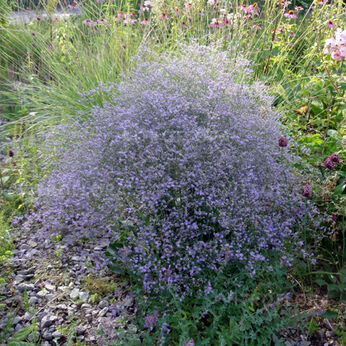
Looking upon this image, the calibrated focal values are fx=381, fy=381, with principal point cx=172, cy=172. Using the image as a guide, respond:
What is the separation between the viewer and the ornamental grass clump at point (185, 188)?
81.4 inches

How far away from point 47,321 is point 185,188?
1.08m

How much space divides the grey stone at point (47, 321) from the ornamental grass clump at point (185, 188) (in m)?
0.47

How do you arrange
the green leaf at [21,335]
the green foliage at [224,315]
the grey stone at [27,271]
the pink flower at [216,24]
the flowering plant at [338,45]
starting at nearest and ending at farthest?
1. the green foliage at [224,315]
2. the green leaf at [21,335]
3. the grey stone at [27,271]
4. the flowering plant at [338,45]
5. the pink flower at [216,24]

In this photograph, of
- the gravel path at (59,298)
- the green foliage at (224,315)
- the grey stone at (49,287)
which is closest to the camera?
the green foliage at (224,315)

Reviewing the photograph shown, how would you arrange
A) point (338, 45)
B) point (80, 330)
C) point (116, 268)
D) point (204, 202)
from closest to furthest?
point (80, 330) → point (116, 268) → point (204, 202) → point (338, 45)

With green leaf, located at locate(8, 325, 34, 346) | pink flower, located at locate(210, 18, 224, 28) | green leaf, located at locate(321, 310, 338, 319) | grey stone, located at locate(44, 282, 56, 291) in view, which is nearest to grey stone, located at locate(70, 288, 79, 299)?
grey stone, located at locate(44, 282, 56, 291)

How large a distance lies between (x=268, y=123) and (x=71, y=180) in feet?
4.75

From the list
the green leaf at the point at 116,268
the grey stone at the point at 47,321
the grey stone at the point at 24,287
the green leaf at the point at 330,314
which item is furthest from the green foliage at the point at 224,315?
the grey stone at the point at 24,287

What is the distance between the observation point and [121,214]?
7.10 ft

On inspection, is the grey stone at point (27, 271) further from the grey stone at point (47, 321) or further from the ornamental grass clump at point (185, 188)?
the grey stone at point (47, 321)

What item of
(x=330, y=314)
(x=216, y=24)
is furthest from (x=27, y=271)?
(x=216, y=24)

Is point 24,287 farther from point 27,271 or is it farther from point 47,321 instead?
point 47,321

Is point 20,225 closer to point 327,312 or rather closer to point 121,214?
point 121,214

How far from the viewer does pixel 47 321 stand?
2.13 meters
